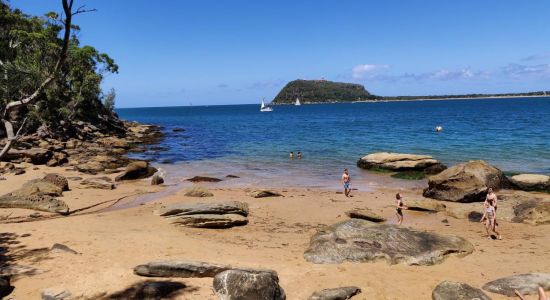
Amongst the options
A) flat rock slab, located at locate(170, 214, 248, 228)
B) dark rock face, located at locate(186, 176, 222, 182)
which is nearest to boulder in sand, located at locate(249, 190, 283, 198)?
flat rock slab, located at locate(170, 214, 248, 228)

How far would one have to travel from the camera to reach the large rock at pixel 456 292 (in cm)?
1044

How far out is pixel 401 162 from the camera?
3381cm

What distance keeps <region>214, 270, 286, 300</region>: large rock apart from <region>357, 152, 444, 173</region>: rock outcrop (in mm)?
25256

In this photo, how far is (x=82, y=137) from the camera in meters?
56.7

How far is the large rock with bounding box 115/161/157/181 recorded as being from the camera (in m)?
30.6

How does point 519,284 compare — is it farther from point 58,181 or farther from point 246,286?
point 58,181

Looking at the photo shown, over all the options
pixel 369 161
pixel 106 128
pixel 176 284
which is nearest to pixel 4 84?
pixel 176 284

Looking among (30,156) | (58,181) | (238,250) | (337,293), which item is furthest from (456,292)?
(30,156)

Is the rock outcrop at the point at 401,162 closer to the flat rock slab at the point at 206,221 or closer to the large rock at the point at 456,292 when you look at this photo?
the flat rock slab at the point at 206,221

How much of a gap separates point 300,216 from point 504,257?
9.25 m

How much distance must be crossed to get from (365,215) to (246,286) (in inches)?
445

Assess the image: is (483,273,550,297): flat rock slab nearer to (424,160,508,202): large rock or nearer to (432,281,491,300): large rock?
(432,281,491,300): large rock

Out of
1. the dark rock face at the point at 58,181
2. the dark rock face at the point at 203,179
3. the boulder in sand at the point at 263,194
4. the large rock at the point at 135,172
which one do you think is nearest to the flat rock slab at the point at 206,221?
the boulder in sand at the point at 263,194

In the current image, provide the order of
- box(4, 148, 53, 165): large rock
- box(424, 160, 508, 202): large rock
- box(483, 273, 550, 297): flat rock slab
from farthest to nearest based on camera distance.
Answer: box(4, 148, 53, 165): large rock → box(424, 160, 508, 202): large rock → box(483, 273, 550, 297): flat rock slab
